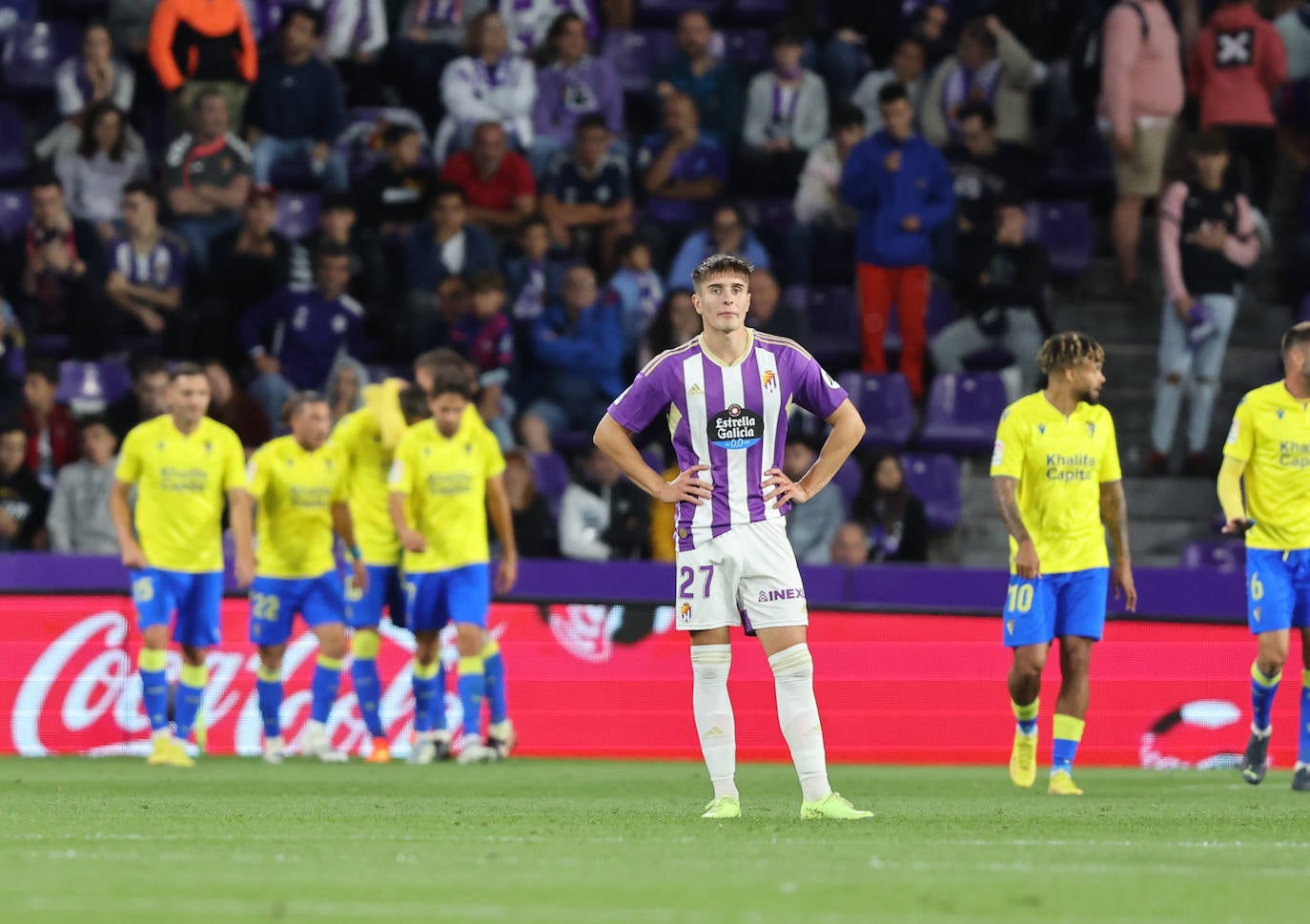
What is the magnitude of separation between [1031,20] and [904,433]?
16.2 feet

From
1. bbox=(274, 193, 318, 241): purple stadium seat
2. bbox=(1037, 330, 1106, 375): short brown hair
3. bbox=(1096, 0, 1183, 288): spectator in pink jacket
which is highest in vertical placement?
bbox=(1096, 0, 1183, 288): spectator in pink jacket

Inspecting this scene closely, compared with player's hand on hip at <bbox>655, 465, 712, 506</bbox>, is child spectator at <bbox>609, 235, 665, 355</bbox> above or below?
above

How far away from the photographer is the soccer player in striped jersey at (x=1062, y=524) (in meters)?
11.5

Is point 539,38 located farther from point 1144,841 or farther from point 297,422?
point 1144,841

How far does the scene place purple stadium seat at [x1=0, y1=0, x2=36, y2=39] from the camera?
20719 millimetres

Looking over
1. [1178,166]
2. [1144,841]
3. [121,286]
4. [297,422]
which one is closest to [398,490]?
[297,422]

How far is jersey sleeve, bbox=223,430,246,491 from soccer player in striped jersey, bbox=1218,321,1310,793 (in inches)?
240

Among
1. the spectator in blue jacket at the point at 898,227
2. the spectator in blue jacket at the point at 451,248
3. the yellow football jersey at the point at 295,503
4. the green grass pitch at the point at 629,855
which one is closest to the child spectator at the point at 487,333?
the spectator in blue jacket at the point at 451,248

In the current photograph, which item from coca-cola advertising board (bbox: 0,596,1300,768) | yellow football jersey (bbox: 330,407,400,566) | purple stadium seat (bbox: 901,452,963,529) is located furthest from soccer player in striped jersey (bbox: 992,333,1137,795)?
purple stadium seat (bbox: 901,452,963,529)

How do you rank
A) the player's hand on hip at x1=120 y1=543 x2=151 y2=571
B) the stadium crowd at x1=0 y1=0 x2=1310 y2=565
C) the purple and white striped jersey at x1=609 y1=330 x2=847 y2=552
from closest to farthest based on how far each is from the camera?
the purple and white striped jersey at x1=609 y1=330 x2=847 y2=552 → the player's hand on hip at x1=120 y1=543 x2=151 y2=571 → the stadium crowd at x1=0 y1=0 x2=1310 y2=565

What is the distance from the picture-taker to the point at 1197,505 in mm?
18094

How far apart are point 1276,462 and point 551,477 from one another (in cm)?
681

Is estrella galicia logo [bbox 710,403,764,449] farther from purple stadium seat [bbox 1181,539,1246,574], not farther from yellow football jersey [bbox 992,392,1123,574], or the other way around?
purple stadium seat [bbox 1181,539,1246,574]

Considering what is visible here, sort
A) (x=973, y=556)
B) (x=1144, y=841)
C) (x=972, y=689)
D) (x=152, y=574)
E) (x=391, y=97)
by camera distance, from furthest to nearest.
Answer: (x=391, y=97) < (x=973, y=556) < (x=972, y=689) < (x=152, y=574) < (x=1144, y=841)
